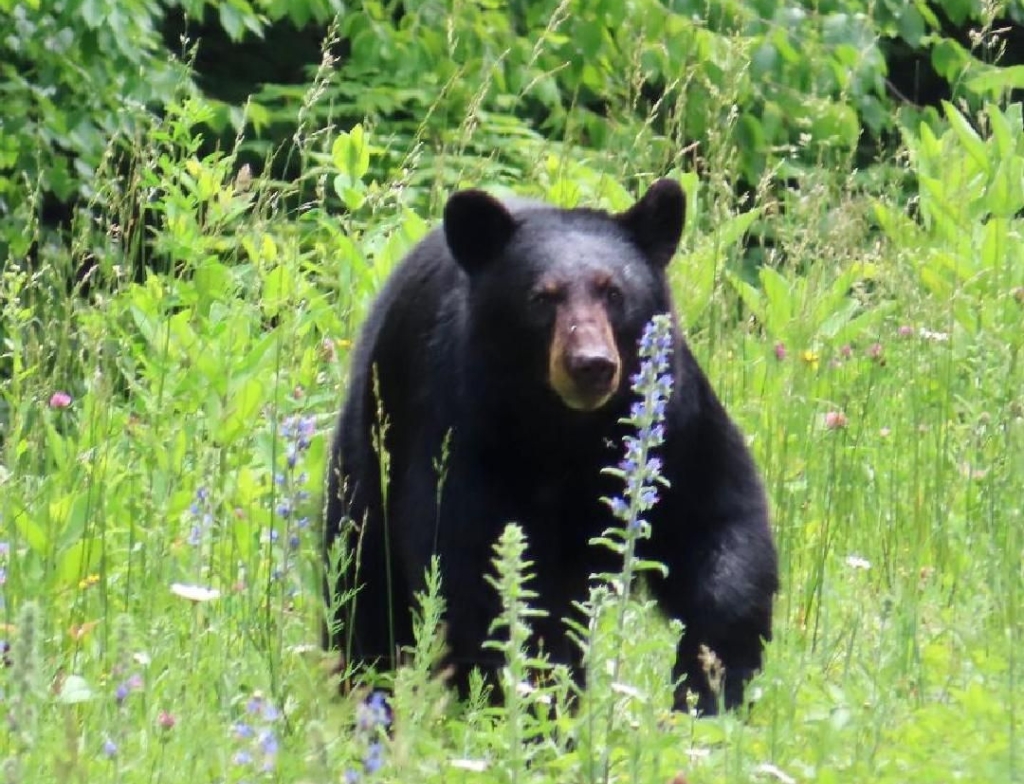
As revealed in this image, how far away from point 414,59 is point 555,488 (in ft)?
19.8

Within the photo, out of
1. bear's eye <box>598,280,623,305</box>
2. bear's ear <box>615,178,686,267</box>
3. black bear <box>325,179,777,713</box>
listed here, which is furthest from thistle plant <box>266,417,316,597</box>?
bear's ear <box>615,178,686,267</box>

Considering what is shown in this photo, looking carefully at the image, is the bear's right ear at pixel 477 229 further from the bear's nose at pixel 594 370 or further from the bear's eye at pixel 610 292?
the bear's nose at pixel 594 370

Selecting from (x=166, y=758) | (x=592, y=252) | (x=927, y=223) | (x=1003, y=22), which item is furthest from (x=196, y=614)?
(x=1003, y=22)

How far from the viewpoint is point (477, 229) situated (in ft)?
14.8

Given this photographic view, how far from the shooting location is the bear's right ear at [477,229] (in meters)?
4.45

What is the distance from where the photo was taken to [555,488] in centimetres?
426

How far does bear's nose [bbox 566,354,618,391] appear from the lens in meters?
4.03

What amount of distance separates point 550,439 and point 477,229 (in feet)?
1.86

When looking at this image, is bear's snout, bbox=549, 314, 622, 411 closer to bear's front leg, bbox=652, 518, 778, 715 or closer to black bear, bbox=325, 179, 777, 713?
black bear, bbox=325, 179, 777, 713

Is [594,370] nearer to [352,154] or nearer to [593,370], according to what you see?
[593,370]

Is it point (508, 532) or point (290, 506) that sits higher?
point (508, 532)

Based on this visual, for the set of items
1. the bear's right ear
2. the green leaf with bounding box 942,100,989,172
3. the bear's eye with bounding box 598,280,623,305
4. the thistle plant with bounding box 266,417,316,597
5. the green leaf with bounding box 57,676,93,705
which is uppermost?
the green leaf with bounding box 942,100,989,172

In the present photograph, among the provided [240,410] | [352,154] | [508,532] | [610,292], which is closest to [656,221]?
[610,292]

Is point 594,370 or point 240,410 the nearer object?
point 594,370
